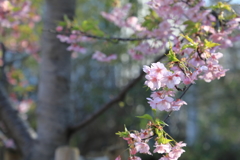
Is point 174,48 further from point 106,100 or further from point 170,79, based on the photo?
point 106,100

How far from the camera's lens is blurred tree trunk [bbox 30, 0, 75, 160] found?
95.9 inches

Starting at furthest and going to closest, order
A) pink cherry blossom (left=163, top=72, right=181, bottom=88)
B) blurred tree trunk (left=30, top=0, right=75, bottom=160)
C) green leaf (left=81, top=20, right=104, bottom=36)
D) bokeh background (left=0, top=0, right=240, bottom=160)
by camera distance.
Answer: bokeh background (left=0, top=0, right=240, bottom=160) → blurred tree trunk (left=30, top=0, right=75, bottom=160) → green leaf (left=81, top=20, right=104, bottom=36) → pink cherry blossom (left=163, top=72, right=181, bottom=88)

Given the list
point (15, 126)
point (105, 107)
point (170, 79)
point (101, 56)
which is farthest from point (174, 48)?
point (15, 126)

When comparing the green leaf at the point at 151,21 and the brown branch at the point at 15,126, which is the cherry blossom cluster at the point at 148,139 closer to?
the green leaf at the point at 151,21

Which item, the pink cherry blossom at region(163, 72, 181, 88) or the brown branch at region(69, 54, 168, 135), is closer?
the pink cherry blossom at region(163, 72, 181, 88)

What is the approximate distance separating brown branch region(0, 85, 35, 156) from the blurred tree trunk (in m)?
0.11

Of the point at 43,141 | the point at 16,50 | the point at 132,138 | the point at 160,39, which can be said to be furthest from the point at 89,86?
the point at 132,138

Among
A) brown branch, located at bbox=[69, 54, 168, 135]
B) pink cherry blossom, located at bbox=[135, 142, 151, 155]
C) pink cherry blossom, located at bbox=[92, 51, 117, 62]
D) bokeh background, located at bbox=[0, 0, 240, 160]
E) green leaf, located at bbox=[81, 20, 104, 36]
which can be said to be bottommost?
pink cherry blossom, located at bbox=[135, 142, 151, 155]

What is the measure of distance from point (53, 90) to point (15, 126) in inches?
16.6

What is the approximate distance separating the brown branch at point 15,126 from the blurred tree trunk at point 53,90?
0.37 ft

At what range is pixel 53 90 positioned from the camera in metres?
2.46

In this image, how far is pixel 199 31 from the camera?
1.73 m

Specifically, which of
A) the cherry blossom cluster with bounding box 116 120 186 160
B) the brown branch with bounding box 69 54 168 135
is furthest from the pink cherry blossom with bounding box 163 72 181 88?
the brown branch with bounding box 69 54 168 135

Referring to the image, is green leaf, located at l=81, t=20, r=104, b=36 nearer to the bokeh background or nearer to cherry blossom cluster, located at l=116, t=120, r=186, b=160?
cherry blossom cluster, located at l=116, t=120, r=186, b=160
